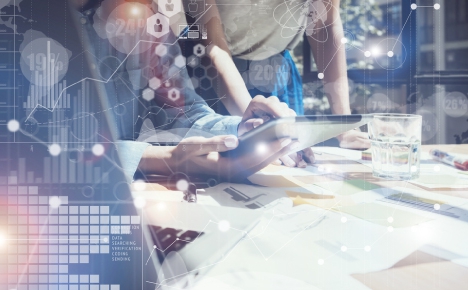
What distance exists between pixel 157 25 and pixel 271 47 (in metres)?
0.24

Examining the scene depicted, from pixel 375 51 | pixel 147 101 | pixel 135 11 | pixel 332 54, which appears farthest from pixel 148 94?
pixel 375 51

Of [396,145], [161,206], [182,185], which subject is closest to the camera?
[161,206]

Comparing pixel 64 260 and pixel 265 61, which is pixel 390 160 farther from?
pixel 64 260

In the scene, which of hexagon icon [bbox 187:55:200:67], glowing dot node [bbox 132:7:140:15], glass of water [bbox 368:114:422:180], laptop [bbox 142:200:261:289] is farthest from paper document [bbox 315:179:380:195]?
glowing dot node [bbox 132:7:140:15]

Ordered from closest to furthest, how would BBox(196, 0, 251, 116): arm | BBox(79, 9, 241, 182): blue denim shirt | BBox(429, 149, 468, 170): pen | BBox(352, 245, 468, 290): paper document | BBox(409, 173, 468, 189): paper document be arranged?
BBox(352, 245, 468, 290): paper document → BBox(79, 9, 241, 182): blue denim shirt → BBox(196, 0, 251, 116): arm → BBox(409, 173, 468, 189): paper document → BBox(429, 149, 468, 170): pen

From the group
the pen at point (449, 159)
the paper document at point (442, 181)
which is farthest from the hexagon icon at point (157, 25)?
the pen at point (449, 159)

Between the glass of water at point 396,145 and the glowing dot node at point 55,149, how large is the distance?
1.77 ft

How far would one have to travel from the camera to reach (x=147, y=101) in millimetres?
537

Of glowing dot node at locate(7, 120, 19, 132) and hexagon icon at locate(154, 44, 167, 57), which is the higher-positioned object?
hexagon icon at locate(154, 44, 167, 57)

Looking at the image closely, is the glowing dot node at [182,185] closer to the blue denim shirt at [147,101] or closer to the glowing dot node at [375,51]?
the blue denim shirt at [147,101]

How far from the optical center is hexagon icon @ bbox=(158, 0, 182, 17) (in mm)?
503

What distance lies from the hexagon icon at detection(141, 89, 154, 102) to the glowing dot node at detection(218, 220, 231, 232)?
0.22m

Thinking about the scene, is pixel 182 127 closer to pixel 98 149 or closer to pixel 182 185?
pixel 182 185

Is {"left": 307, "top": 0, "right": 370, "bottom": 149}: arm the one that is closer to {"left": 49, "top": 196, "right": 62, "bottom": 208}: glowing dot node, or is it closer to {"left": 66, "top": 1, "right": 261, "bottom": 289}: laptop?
{"left": 66, "top": 1, "right": 261, "bottom": 289}: laptop
